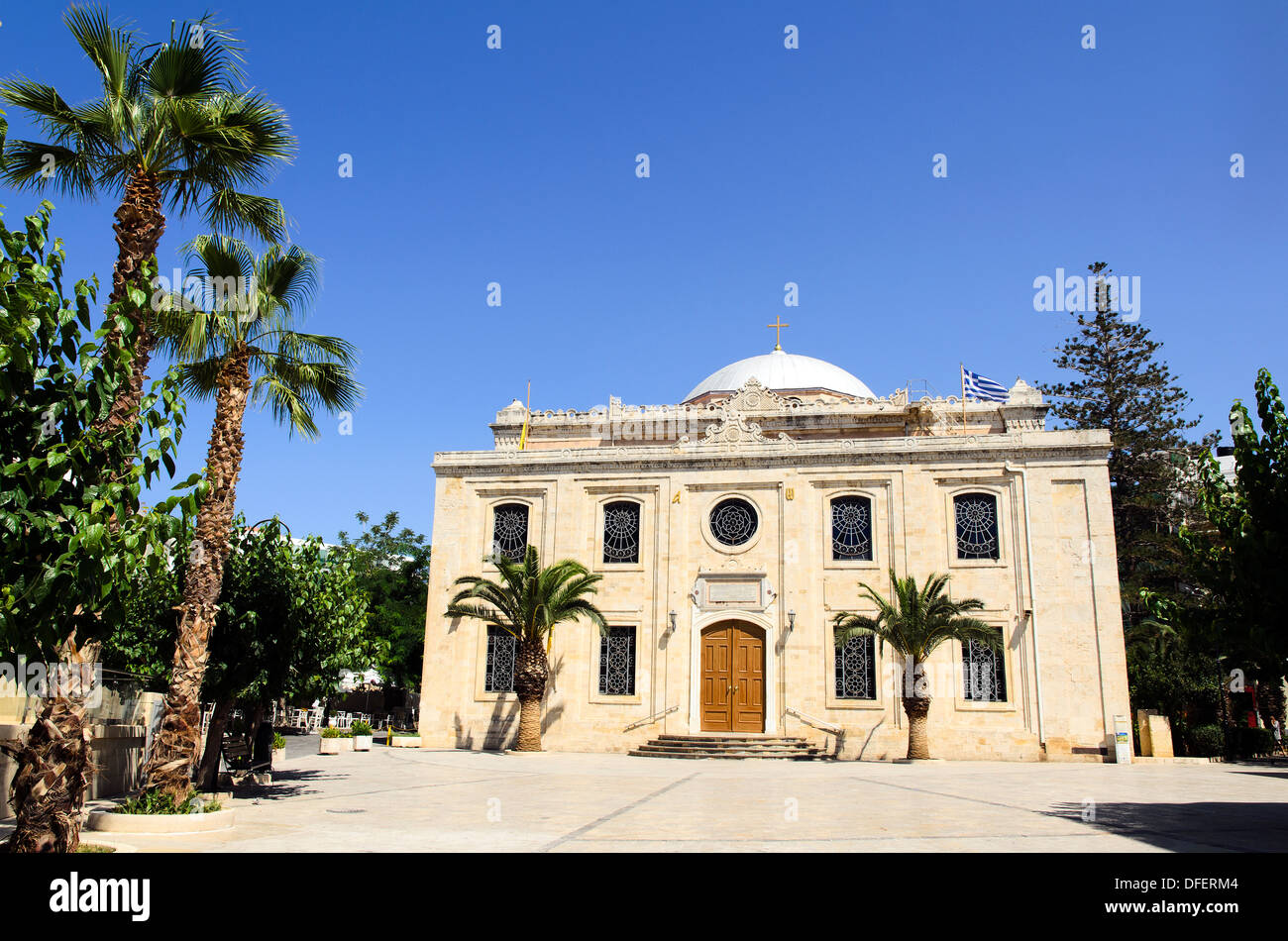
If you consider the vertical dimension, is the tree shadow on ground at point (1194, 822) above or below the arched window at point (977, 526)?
below

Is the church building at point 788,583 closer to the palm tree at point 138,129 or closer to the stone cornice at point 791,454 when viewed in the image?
the stone cornice at point 791,454

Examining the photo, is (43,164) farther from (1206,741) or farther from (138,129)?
(1206,741)

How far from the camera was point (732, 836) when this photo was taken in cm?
936

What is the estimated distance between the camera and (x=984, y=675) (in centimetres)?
2406

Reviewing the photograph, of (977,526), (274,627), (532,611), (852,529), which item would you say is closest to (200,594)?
(274,627)

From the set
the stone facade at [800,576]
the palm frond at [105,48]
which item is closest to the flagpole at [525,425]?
Answer: the stone facade at [800,576]

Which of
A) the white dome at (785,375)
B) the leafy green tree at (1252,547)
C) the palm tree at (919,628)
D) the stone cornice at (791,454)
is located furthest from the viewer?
the white dome at (785,375)

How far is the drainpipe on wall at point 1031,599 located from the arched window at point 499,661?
1440 centimetres

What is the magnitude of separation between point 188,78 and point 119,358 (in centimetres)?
489

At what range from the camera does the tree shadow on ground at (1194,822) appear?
9.01 metres

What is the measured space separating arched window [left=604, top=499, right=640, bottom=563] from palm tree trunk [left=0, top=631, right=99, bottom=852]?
1965 centimetres

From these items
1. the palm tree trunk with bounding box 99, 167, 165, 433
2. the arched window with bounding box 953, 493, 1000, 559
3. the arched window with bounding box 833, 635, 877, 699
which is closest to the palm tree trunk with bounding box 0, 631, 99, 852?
the palm tree trunk with bounding box 99, 167, 165, 433
